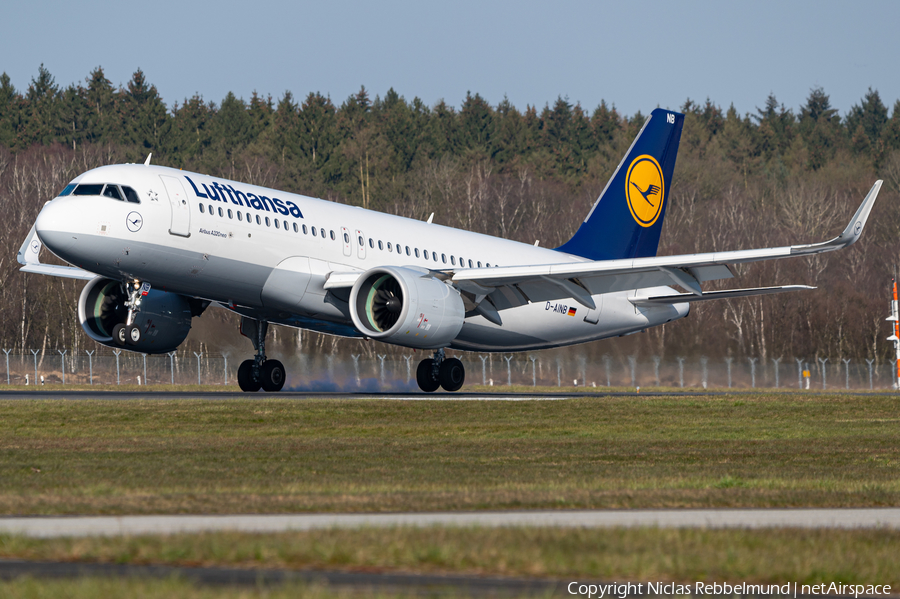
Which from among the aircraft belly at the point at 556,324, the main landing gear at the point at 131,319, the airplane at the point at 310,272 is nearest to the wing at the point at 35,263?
the airplane at the point at 310,272

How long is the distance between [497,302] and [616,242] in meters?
7.55

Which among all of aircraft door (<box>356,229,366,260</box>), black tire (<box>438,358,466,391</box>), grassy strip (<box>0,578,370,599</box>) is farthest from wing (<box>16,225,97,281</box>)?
grassy strip (<box>0,578,370,599</box>)

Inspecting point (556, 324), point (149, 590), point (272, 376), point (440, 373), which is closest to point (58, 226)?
point (272, 376)

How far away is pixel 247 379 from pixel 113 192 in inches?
346

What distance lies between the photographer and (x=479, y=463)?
19.1 metres

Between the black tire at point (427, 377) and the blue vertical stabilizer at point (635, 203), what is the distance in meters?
6.78

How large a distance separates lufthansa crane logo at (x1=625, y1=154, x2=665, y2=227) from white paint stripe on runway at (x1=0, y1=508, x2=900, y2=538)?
89.8ft

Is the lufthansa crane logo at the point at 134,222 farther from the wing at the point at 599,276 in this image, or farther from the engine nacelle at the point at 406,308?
the wing at the point at 599,276

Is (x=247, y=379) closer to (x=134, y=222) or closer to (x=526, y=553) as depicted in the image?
(x=134, y=222)

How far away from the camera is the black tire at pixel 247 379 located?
3481 cm

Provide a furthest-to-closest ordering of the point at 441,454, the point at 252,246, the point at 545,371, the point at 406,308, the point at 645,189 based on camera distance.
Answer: the point at 545,371, the point at 645,189, the point at 406,308, the point at 252,246, the point at 441,454

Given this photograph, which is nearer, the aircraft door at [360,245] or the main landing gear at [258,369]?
the aircraft door at [360,245]

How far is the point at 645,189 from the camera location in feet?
132

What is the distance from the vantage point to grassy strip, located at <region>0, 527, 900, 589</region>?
888 cm
